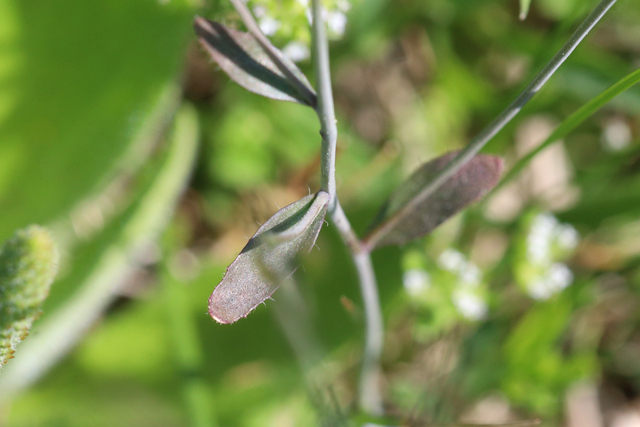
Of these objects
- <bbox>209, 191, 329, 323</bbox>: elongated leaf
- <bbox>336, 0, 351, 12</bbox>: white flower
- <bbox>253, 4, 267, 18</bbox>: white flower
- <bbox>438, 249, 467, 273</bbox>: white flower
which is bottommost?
<bbox>209, 191, 329, 323</bbox>: elongated leaf

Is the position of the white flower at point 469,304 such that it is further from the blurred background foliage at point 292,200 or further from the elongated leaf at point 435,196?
the elongated leaf at point 435,196

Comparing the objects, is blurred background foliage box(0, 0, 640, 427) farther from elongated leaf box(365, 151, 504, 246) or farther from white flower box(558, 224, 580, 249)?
elongated leaf box(365, 151, 504, 246)

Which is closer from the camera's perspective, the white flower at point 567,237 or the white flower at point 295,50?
the white flower at point 295,50

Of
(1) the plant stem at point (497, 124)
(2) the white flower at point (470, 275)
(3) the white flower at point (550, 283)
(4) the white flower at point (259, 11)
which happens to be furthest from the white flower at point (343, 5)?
(3) the white flower at point (550, 283)

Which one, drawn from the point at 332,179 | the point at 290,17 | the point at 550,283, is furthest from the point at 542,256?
the point at 332,179

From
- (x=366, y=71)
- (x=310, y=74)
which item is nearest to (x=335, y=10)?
(x=310, y=74)

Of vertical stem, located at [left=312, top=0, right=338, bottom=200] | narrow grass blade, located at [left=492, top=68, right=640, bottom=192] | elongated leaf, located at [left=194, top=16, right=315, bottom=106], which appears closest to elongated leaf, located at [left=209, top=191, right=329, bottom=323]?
vertical stem, located at [left=312, top=0, right=338, bottom=200]

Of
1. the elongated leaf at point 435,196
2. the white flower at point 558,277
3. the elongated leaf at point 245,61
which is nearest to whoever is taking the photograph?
the elongated leaf at point 245,61
